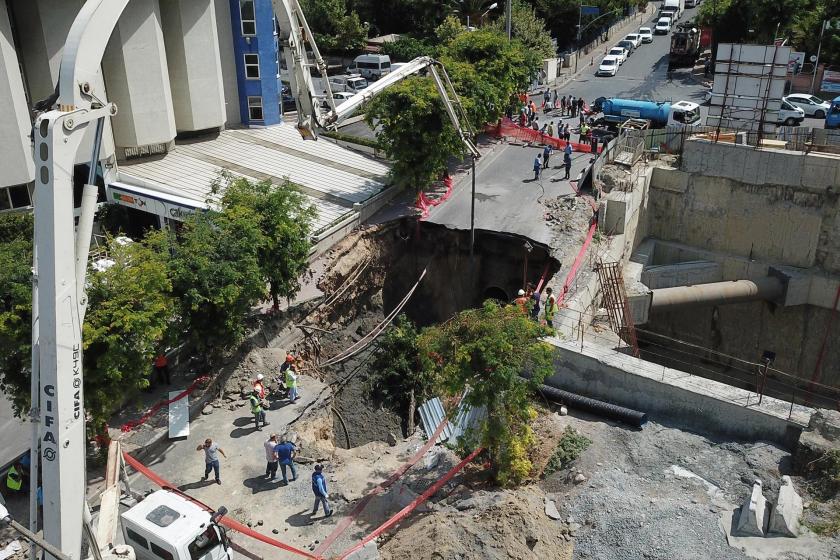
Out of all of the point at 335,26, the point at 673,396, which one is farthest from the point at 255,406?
the point at 335,26

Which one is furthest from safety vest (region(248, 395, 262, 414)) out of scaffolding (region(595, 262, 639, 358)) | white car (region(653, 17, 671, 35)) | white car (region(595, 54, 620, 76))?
white car (region(653, 17, 671, 35))

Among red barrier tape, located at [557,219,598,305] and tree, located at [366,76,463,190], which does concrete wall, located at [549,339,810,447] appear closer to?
red barrier tape, located at [557,219,598,305]

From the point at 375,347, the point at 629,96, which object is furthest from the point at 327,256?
the point at 629,96

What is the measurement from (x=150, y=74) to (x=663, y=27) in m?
57.2

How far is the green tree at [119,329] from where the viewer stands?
18.2 metres

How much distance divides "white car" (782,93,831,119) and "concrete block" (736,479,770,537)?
3577 cm

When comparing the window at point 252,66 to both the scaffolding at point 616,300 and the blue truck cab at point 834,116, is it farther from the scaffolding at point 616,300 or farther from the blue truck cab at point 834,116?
the blue truck cab at point 834,116

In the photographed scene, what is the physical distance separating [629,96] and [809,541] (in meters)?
43.3

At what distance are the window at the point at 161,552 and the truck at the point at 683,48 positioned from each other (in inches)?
2272

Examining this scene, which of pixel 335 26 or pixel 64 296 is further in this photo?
pixel 335 26

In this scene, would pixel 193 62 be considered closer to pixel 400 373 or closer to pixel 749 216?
pixel 400 373

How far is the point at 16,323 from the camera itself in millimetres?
17781

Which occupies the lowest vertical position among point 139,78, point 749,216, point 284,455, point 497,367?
point 284,455

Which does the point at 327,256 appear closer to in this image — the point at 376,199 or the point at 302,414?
the point at 376,199
